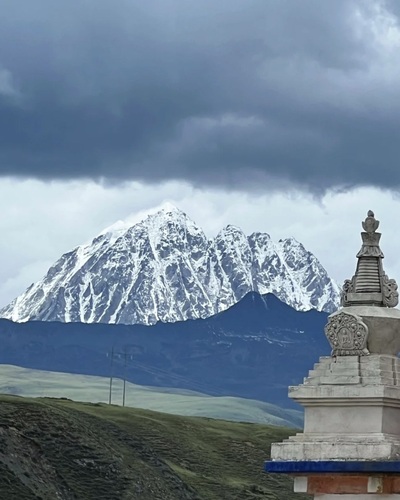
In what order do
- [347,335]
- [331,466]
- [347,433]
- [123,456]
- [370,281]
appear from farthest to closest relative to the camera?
[123,456] < [370,281] < [347,335] < [347,433] < [331,466]

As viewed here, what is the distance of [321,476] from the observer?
1777 centimetres

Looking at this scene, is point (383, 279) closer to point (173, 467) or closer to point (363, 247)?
point (363, 247)

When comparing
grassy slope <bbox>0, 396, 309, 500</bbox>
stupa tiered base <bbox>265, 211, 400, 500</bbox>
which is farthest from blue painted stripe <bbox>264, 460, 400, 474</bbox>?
grassy slope <bbox>0, 396, 309, 500</bbox>

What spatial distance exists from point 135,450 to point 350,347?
12291 cm

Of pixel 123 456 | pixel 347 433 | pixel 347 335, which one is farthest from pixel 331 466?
pixel 123 456

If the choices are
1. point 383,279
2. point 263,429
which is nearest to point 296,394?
point 383,279

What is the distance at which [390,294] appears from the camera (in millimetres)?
18109

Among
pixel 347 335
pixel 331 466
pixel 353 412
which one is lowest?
pixel 331 466

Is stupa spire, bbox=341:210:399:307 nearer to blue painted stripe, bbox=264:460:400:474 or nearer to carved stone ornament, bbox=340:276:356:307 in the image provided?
carved stone ornament, bbox=340:276:356:307

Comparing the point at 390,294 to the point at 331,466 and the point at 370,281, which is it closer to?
the point at 370,281

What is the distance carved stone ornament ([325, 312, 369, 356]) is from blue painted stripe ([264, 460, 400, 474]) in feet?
3.81

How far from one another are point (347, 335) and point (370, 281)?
2.81 feet

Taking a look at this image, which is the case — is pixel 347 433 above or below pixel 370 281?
below

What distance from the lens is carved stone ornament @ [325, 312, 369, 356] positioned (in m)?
17.7
